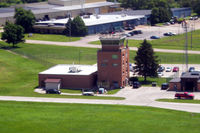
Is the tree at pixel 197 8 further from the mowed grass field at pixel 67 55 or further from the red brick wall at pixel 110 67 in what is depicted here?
the red brick wall at pixel 110 67

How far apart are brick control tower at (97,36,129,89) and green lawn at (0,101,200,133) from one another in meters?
16.0

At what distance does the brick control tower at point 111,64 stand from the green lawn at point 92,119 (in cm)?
1601

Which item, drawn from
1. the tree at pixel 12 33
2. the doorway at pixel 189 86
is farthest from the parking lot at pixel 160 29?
the doorway at pixel 189 86

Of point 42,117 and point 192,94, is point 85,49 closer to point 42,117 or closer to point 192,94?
point 192,94

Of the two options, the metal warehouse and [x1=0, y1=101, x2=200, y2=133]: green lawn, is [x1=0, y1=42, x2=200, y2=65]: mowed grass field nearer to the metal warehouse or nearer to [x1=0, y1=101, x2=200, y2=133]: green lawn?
the metal warehouse

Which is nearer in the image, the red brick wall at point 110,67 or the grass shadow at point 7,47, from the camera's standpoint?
the red brick wall at point 110,67

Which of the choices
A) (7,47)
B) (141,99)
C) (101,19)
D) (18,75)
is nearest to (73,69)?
(18,75)

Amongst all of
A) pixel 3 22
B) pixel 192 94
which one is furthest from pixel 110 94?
pixel 3 22

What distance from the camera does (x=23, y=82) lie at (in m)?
99.5

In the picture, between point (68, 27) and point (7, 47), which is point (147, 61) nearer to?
point (7, 47)

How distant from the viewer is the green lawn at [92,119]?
2680 inches

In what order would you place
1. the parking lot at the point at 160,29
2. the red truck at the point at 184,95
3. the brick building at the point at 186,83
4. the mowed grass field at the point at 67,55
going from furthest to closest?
1. the parking lot at the point at 160,29
2. the mowed grass field at the point at 67,55
3. the brick building at the point at 186,83
4. the red truck at the point at 184,95

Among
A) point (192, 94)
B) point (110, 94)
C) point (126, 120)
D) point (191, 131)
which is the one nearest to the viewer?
point (191, 131)

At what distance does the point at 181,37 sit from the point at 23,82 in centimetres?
6046
